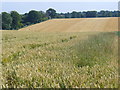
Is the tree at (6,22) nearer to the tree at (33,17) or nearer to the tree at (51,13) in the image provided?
the tree at (33,17)

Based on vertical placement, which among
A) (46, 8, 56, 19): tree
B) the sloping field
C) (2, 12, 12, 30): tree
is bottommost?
the sloping field

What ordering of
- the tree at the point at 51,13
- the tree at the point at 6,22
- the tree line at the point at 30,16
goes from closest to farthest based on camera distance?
the tree at the point at 6,22
the tree line at the point at 30,16
the tree at the point at 51,13

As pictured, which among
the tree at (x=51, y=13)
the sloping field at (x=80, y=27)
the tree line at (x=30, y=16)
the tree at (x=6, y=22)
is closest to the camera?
the sloping field at (x=80, y=27)

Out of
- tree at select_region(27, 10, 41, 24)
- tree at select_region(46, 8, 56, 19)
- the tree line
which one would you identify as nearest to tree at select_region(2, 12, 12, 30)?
the tree line

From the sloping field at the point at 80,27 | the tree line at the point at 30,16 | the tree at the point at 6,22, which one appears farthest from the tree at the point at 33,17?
the sloping field at the point at 80,27

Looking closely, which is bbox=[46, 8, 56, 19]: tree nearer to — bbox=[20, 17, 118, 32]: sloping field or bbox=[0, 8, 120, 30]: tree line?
bbox=[0, 8, 120, 30]: tree line

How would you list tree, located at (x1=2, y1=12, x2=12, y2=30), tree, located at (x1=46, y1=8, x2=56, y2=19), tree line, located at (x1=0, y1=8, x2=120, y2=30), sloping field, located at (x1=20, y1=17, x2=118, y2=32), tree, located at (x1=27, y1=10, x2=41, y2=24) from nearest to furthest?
sloping field, located at (x1=20, y1=17, x2=118, y2=32) < tree, located at (x1=2, y1=12, x2=12, y2=30) < tree line, located at (x1=0, y1=8, x2=120, y2=30) < tree, located at (x1=27, y1=10, x2=41, y2=24) < tree, located at (x1=46, y1=8, x2=56, y2=19)

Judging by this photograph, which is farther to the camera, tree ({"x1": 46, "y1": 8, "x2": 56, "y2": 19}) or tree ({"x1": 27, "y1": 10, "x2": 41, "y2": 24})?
tree ({"x1": 46, "y1": 8, "x2": 56, "y2": 19})

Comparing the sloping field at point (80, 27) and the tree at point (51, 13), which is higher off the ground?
the tree at point (51, 13)

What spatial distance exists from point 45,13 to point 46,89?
119 metres

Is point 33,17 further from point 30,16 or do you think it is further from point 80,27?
point 80,27

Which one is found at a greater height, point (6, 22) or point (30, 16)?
point (30, 16)

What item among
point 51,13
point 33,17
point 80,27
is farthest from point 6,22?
point 80,27

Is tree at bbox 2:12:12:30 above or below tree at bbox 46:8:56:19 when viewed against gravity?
below
